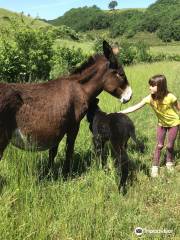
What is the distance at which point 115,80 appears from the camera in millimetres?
6754

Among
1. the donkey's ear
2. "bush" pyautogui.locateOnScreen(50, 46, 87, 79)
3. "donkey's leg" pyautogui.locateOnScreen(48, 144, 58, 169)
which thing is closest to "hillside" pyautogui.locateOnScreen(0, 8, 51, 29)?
"bush" pyautogui.locateOnScreen(50, 46, 87, 79)

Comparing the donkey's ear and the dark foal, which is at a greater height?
the donkey's ear

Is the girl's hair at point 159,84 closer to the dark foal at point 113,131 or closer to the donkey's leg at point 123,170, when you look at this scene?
the dark foal at point 113,131

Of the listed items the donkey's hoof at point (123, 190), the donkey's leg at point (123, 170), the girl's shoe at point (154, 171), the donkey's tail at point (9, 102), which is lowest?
the girl's shoe at point (154, 171)

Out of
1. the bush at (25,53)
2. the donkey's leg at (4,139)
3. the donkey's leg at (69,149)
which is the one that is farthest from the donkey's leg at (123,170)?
the bush at (25,53)

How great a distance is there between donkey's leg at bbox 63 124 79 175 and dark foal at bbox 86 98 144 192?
0.48 metres

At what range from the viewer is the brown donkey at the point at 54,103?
553 cm

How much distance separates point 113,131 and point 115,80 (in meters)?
0.82

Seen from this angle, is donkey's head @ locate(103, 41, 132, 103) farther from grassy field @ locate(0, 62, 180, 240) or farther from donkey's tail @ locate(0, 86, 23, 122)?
donkey's tail @ locate(0, 86, 23, 122)

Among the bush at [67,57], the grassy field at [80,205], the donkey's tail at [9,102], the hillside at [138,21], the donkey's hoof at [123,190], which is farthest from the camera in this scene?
the hillside at [138,21]

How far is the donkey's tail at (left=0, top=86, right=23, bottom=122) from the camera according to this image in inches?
211

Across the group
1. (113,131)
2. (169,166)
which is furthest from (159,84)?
(169,166)

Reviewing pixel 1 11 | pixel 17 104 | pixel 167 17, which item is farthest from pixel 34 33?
pixel 167 17

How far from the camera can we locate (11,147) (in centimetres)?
595
